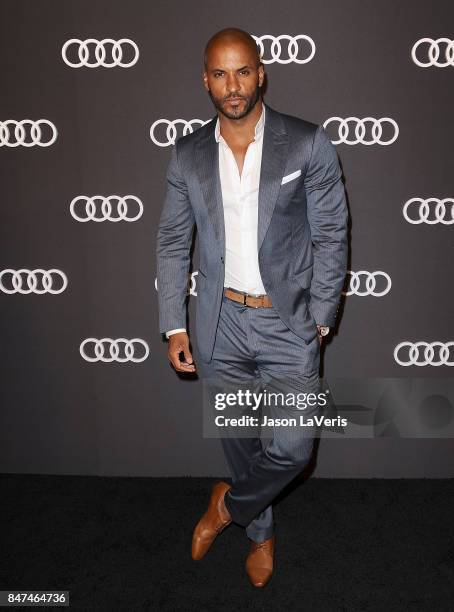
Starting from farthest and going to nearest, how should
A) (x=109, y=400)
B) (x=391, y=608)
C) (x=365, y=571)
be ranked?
1. (x=109, y=400)
2. (x=365, y=571)
3. (x=391, y=608)

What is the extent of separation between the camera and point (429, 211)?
2.83m

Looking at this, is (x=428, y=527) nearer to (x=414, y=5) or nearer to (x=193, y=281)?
(x=193, y=281)

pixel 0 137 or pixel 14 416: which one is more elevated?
pixel 0 137

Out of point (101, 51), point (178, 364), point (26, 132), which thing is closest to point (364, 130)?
point (101, 51)

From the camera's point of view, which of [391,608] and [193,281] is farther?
[193,281]

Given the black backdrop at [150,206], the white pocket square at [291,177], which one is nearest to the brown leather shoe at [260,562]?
the black backdrop at [150,206]

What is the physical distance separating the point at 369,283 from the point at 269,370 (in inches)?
32.9

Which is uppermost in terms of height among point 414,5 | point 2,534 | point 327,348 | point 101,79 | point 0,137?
point 414,5

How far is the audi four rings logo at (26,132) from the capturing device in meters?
2.82

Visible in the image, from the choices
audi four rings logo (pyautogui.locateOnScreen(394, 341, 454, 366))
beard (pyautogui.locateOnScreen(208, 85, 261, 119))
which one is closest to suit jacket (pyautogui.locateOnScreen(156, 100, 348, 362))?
beard (pyautogui.locateOnScreen(208, 85, 261, 119))

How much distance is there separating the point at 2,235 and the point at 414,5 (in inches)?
85.1

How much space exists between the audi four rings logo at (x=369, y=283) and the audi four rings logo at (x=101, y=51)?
4.67 ft

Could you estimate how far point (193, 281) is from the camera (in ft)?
9.86

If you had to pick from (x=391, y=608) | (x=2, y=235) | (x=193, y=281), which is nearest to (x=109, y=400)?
(x=193, y=281)
